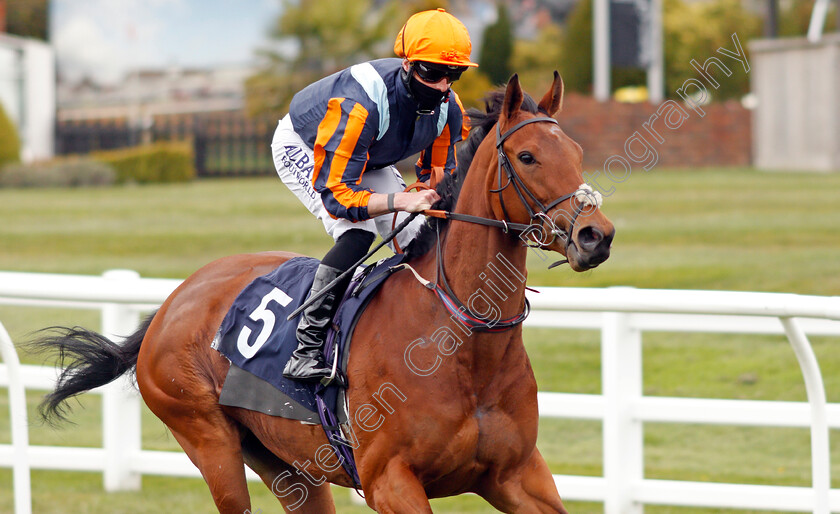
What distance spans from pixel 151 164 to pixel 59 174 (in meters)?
1.90

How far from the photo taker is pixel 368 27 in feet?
95.5

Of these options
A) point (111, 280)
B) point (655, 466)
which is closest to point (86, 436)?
point (111, 280)

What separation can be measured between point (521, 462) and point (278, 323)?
0.98 m

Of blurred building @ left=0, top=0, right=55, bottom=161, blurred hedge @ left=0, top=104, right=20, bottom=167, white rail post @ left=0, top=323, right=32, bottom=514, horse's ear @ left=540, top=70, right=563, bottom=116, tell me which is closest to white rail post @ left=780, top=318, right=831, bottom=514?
horse's ear @ left=540, top=70, right=563, bottom=116

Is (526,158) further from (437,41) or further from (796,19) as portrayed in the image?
(796,19)

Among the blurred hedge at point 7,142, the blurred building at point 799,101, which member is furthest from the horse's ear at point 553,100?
the blurred hedge at point 7,142

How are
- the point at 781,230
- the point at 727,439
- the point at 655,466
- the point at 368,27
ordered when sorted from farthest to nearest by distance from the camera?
the point at 368,27 → the point at 781,230 → the point at 727,439 → the point at 655,466

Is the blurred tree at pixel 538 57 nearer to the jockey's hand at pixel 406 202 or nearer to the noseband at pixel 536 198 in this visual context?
the jockey's hand at pixel 406 202

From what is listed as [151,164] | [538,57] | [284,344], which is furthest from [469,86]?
[284,344]

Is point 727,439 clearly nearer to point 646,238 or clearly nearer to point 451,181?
point 451,181

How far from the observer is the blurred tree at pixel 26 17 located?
153 feet

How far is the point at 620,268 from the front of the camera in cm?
1086

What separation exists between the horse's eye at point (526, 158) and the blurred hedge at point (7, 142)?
70.8 ft

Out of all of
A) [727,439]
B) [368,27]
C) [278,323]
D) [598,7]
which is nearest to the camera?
[278,323]
